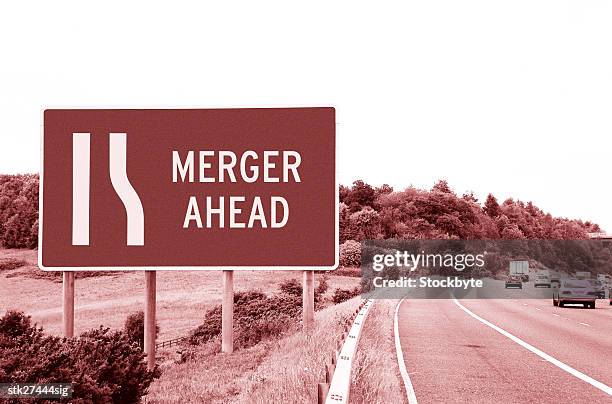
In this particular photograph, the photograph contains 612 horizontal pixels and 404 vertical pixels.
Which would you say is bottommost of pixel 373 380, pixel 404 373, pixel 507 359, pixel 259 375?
pixel 507 359

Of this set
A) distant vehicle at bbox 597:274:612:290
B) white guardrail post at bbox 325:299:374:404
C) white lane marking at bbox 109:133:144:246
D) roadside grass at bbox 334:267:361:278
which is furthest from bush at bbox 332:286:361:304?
white lane marking at bbox 109:133:144:246

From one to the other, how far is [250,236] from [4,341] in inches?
135

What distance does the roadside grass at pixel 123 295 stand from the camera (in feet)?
181

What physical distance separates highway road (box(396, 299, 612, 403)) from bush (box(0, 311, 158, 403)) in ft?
14.1

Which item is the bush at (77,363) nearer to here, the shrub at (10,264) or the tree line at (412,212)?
the tree line at (412,212)

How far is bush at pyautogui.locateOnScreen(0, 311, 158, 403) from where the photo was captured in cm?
800

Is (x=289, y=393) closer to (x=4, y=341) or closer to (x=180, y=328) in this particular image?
(x=4, y=341)

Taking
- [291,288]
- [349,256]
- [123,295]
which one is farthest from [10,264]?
[291,288]

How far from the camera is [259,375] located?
10.2 meters

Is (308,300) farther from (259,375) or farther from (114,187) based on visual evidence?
(114,187)

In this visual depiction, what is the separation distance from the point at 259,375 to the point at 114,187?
323cm

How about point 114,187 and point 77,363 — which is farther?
point 114,187

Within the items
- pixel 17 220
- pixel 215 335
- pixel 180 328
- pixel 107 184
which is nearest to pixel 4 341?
pixel 107 184

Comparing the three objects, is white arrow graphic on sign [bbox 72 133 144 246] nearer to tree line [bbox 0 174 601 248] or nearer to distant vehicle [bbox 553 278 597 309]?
distant vehicle [bbox 553 278 597 309]
